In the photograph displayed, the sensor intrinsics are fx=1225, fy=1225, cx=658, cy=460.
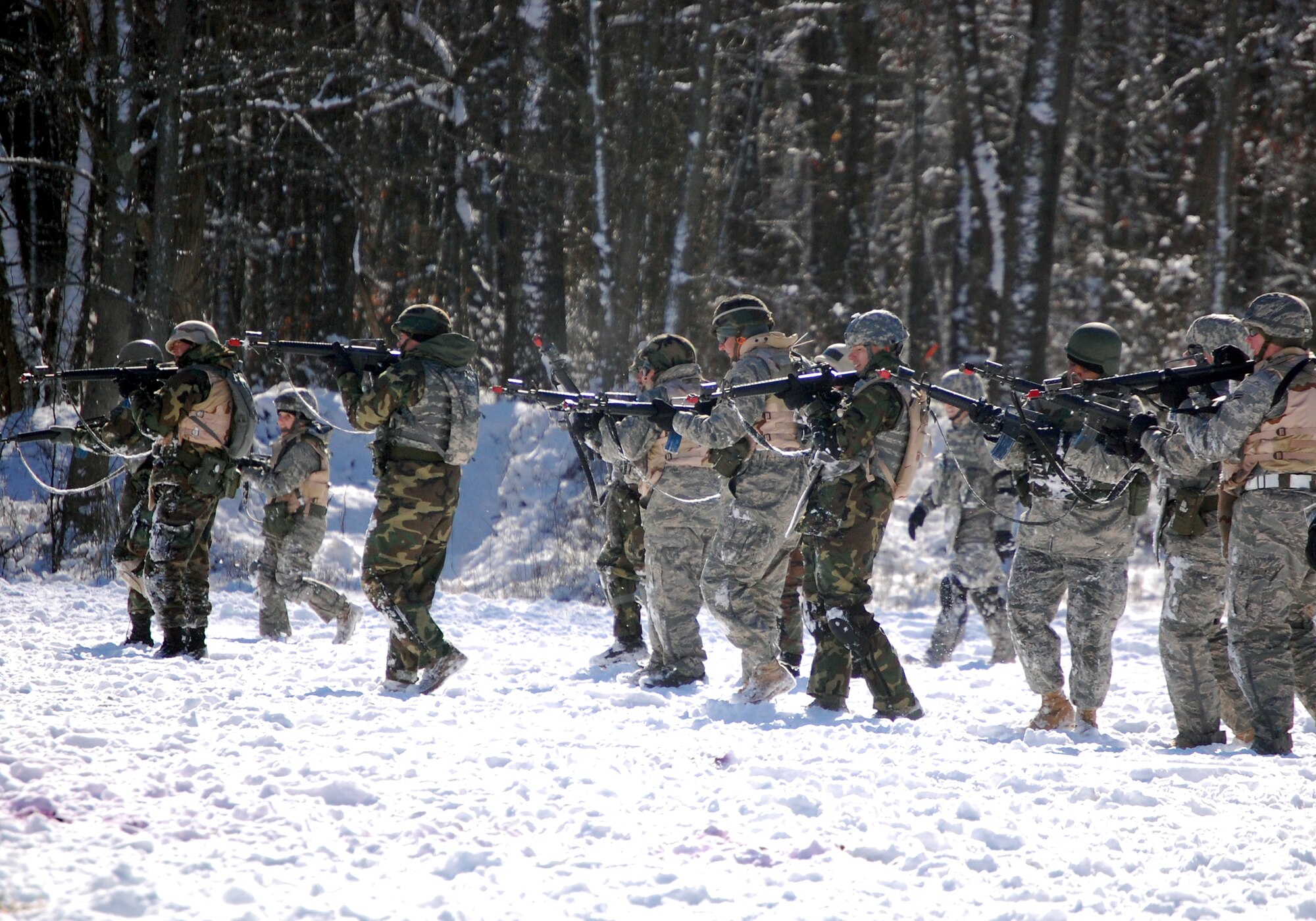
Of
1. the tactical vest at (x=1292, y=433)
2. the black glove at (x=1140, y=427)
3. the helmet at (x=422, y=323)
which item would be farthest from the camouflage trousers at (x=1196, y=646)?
the helmet at (x=422, y=323)

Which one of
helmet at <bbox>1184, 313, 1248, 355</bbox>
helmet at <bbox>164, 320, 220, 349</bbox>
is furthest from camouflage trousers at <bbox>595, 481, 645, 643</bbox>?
helmet at <bbox>1184, 313, 1248, 355</bbox>

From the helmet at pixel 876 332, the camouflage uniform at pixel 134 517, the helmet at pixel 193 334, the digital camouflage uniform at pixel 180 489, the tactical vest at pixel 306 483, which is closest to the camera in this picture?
the helmet at pixel 876 332

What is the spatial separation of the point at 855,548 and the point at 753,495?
71 centimetres

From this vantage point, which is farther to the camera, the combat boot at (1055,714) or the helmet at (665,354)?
the helmet at (665,354)

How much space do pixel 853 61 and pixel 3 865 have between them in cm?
1956

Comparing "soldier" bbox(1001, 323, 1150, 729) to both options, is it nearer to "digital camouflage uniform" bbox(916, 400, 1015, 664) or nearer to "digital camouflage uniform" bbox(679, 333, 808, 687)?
"digital camouflage uniform" bbox(679, 333, 808, 687)

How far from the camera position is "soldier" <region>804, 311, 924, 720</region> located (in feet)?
20.2

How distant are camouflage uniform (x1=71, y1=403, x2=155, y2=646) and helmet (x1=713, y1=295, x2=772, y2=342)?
3478 millimetres

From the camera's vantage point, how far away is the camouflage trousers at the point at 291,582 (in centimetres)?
844

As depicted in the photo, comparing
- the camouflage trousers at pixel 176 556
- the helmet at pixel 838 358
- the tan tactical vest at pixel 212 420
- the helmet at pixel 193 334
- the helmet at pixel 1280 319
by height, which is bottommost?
the camouflage trousers at pixel 176 556

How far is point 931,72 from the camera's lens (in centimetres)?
2155

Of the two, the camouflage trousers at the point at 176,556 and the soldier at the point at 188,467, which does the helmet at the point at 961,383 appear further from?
the camouflage trousers at the point at 176,556

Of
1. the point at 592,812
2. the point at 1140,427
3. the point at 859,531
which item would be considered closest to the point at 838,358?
the point at 859,531

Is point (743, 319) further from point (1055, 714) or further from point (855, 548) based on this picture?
point (1055, 714)
